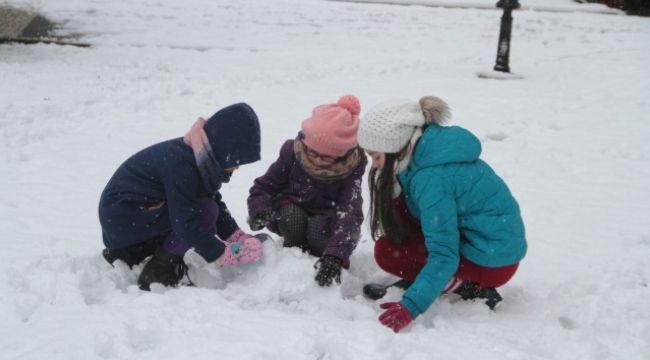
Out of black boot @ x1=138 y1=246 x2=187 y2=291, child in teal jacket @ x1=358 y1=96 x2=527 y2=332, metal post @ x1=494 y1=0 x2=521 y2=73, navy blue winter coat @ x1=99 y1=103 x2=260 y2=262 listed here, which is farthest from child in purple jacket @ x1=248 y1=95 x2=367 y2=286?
metal post @ x1=494 y1=0 x2=521 y2=73

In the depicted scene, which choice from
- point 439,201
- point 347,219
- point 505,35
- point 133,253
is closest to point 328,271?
point 347,219

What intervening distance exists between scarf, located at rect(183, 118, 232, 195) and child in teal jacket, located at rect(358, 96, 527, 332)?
69cm

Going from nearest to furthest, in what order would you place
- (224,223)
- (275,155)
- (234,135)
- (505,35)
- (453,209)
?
(453,209) < (234,135) < (224,223) < (275,155) < (505,35)

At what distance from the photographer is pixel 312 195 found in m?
3.40

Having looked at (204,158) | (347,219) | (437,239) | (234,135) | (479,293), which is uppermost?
(234,135)

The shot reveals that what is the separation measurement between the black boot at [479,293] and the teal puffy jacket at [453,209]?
6.4 inches

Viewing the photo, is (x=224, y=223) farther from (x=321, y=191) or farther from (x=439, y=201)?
(x=439, y=201)

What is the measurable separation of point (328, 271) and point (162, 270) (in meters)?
0.82

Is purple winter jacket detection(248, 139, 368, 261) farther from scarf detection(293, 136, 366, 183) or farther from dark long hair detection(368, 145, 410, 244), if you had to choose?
dark long hair detection(368, 145, 410, 244)

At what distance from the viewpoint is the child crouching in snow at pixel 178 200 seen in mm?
2771

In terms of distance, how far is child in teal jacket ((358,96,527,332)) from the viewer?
102 inches

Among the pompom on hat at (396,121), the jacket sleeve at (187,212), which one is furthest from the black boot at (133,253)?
the pompom on hat at (396,121)

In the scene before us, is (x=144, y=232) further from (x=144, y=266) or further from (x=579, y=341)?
(x=579, y=341)

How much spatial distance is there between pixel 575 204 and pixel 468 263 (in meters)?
1.68
